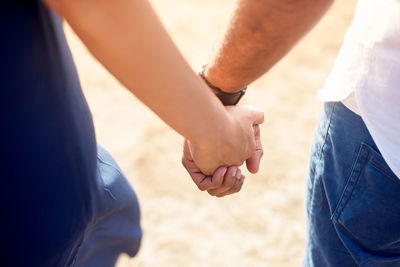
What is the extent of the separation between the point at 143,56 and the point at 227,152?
0.44 m

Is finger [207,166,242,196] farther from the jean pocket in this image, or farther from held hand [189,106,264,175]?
the jean pocket

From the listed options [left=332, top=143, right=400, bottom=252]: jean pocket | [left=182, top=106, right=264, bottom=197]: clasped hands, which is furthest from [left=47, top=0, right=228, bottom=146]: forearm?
[left=332, top=143, right=400, bottom=252]: jean pocket

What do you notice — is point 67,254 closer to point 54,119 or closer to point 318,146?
→ point 54,119

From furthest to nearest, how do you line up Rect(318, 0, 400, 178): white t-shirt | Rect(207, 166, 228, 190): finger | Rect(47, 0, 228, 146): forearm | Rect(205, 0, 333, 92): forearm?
Rect(207, 166, 228, 190): finger < Rect(205, 0, 333, 92): forearm < Rect(318, 0, 400, 178): white t-shirt < Rect(47, 0, 228, 146): forearm

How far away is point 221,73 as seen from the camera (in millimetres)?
1642

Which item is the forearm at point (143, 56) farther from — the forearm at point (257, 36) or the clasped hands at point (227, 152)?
the forearm at point (257, 36)

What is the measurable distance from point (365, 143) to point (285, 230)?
52.2 inches

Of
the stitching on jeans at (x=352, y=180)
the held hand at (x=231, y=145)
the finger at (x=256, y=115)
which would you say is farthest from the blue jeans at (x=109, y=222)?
the stitching on jeans at (x=352, y=180)

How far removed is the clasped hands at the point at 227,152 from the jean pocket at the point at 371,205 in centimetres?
27

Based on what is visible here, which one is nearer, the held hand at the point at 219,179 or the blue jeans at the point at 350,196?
the blue jeans at the point at 350,196

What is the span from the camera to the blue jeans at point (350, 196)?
1.40 m

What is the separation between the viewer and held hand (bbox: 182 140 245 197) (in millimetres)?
1552

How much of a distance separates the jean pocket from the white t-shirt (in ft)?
0.24

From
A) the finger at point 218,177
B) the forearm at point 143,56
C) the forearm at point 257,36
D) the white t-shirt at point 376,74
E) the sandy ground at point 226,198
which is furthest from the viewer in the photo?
the sandy ground at point 226,198
